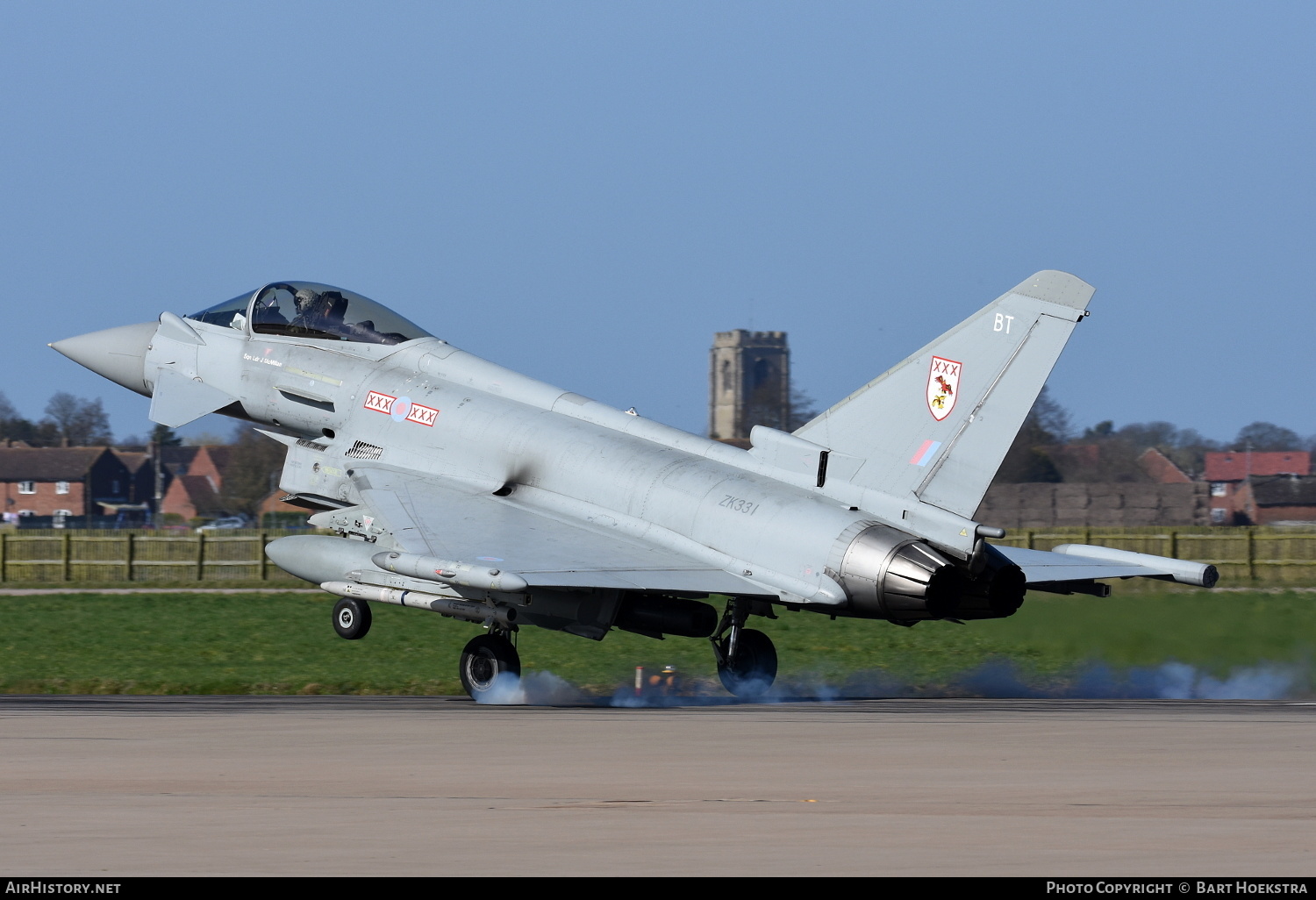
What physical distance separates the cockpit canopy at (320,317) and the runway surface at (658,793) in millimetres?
6549

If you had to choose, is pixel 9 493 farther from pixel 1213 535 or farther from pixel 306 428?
pixel 306 428

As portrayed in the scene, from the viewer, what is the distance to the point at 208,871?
7992mm

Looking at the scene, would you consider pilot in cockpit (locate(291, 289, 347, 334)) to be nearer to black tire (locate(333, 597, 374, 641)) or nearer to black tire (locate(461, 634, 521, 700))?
black tire (locate(333, 597, 374, 641))

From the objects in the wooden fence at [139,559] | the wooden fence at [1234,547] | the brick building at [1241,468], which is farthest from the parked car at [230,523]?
the brick building at [1241,468]

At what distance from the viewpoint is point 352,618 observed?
1903cm

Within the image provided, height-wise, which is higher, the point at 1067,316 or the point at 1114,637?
the point at 1067,316

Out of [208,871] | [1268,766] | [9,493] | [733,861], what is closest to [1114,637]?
[1268,766]

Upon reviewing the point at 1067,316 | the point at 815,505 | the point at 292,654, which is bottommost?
the point at 292,654

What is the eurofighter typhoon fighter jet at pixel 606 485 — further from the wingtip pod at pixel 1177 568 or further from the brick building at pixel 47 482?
the brick building at pixel 47 482

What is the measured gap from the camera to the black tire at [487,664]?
60.3 feet
